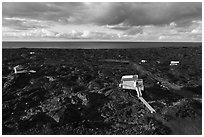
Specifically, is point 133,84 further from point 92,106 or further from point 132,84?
point 92,106

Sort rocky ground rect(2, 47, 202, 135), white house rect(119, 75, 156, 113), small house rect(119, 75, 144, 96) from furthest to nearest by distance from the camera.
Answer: small house rect(119, 75, 144, 96)
white house rect(119, 75, 156, 113)
rocky ground rect(2, 47, 202, 135)

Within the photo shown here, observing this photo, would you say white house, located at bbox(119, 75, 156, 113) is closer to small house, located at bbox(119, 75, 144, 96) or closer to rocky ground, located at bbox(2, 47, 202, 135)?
small house, located at bbox(119, 75, 144, 96)

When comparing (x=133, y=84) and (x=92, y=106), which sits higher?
(x=133, y=84)

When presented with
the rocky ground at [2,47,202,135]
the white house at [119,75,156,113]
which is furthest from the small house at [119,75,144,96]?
the rocky ground at [2,47,202,135]

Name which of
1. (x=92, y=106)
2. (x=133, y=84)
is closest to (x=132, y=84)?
(x=133, y=84)

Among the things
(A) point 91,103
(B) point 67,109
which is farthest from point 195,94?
(B) point 67,109

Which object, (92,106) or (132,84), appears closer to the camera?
(92,106)

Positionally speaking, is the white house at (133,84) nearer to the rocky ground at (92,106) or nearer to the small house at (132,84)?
the small house at (132,84)

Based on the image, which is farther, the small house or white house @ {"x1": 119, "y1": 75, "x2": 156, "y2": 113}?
the small house

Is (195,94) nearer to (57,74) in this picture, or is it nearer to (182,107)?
(182,107)

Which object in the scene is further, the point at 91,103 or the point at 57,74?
the point at 57,74

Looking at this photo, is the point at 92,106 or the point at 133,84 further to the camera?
the point at 133,84
